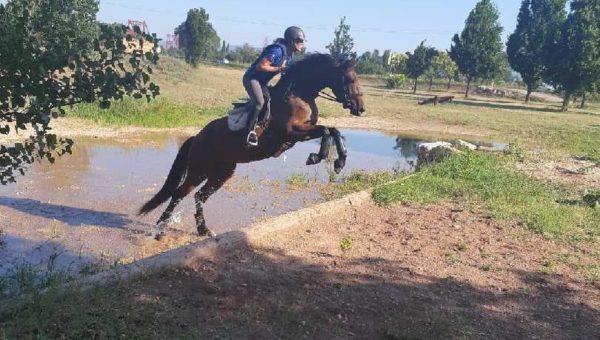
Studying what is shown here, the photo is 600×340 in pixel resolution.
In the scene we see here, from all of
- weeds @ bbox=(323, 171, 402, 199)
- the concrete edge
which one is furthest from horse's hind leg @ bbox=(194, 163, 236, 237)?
weeds @ bbox=(323, 171, 402, 199)

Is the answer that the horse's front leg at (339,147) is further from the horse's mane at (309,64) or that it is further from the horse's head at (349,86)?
the horse's mane at (309,64)

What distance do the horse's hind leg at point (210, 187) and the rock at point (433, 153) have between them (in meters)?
7.50

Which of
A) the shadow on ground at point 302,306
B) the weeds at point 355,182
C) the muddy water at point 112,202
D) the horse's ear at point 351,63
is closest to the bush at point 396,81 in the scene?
the muddy water at point 112,202

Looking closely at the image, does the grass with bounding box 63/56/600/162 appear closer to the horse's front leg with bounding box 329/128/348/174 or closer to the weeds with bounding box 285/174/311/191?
the weeds with bounding box 285/174/311/191

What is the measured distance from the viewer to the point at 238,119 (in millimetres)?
6938

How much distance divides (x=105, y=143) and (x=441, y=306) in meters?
11.0

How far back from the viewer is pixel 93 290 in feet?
14.6

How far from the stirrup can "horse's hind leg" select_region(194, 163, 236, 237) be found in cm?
88

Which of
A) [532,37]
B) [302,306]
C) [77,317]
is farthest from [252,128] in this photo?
[532,37]

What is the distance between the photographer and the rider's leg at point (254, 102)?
6.64m

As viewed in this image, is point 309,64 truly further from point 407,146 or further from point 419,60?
point 419,60

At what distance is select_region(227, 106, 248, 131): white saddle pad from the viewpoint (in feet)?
22.6

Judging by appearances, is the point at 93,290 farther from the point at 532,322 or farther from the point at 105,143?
the point at 105,143

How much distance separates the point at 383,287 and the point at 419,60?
47147mm
